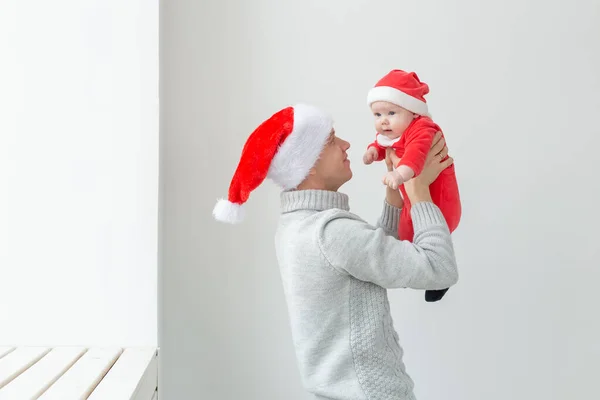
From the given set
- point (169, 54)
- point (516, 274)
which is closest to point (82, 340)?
point (169, 54)

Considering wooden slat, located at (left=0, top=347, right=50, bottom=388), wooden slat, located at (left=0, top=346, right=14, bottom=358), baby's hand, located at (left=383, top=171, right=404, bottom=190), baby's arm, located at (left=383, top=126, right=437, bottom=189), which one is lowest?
wooden slat, located at (left=0, top=346, right=14, bottom=358)

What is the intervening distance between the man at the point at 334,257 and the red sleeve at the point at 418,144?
6 cm

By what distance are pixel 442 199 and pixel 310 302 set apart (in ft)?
1.41

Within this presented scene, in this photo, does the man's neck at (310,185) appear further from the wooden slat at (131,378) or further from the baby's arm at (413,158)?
the wooden slat at (131,378)

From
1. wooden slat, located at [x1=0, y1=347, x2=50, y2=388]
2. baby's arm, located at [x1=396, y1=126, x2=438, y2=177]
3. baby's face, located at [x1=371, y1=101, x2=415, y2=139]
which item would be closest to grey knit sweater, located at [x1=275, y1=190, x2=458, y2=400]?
baby's arm, located at [x1=396, y1=126, x2=438, y2=177]

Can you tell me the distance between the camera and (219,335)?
7.34 feet

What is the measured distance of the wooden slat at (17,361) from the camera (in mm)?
1410

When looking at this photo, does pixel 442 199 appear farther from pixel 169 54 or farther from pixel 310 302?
pixel 169 54

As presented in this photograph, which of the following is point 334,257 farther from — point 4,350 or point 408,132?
point 4,350

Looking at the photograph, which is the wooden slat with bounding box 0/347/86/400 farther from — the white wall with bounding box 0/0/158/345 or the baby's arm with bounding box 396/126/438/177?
the baby's arm with bounding box 396/126/438/177

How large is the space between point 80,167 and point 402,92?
0.88 m

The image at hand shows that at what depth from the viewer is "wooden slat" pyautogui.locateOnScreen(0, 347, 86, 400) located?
1258 mm

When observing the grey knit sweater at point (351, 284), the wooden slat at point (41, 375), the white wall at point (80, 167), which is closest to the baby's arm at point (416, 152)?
the grey knit sweater at point (351, 284)

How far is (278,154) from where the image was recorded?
152 centimetres
